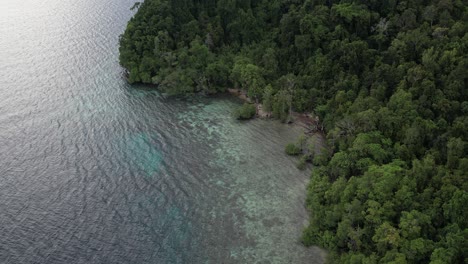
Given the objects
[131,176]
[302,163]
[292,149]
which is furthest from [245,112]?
[131,176]

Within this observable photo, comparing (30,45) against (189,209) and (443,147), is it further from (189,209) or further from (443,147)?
(443,147)

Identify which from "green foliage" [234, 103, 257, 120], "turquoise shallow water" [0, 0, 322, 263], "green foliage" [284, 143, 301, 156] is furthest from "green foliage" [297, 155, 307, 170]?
"green foliage" [234, 103, 257, 120]

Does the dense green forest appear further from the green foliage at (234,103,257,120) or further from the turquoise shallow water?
the turquoise shallow water

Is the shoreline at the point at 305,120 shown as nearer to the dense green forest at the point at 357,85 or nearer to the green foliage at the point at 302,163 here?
the dense green forest at the point at 357,85

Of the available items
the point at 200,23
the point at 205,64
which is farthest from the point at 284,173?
the point at 200,23

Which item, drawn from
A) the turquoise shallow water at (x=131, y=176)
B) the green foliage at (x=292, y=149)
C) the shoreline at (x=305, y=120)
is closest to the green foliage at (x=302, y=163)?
the turquoise shallow water at (x=131, y=176)

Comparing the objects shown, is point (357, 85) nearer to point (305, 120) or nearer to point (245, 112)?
point (305, 120)

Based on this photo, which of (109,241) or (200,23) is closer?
(109,241)
